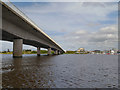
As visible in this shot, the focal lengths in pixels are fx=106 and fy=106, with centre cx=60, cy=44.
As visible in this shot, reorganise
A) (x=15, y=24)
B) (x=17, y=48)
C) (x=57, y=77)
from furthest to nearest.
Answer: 1. (x=17, y=48)
2. (x=15, y=24)
3. (x=57, y=77)

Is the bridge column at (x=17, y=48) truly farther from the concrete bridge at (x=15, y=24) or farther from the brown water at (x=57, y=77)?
the brown water at (x=57, y=77)

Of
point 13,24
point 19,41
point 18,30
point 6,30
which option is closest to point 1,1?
point 6,30

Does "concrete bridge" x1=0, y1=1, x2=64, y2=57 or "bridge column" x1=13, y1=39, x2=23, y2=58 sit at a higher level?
"concrete bridge" x1=0, y1=1, x2=64, y2=57

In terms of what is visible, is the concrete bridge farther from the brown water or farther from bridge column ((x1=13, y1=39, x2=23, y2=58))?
the brown water

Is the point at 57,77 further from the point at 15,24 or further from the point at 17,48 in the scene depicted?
the point at 17,48

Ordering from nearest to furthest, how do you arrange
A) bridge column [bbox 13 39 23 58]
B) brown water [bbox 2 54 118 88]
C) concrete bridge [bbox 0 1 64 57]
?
1. brown water [bbox 2 54 118 88]
2. concrete bridge [bbox 0 1 64 57]
3. bridge column [bbox 13 39 23 58]

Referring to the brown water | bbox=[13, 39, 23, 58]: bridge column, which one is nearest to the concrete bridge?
bbox=[13, 39, 23, 58]: bridge column

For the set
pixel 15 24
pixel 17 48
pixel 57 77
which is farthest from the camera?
pixel 17 48

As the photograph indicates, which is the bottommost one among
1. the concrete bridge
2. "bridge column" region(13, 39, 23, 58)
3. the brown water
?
the brown water

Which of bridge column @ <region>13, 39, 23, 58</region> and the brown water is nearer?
the brown water

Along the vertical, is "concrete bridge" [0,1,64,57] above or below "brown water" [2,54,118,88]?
above

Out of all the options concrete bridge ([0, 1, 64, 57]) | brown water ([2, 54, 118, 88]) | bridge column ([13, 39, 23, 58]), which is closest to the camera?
brown water ([2, 54, 118, 88])

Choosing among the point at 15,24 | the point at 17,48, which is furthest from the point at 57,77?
the point at 17,48

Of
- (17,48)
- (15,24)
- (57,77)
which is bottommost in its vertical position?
Result: (57,77)
